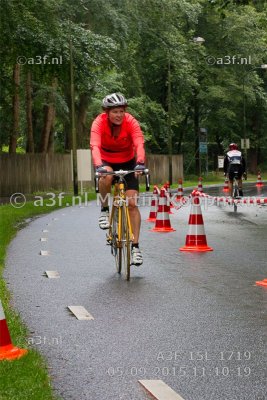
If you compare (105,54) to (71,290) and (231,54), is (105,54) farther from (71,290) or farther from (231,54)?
(231,54)

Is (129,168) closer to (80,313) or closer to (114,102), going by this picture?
(114,102)

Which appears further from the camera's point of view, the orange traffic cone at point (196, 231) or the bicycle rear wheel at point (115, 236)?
the orange traffic cone at point (196, 231)

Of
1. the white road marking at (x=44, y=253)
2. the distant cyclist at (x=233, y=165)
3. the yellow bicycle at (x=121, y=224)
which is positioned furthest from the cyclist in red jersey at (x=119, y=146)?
the distant cyclist at (x=233, y=165)

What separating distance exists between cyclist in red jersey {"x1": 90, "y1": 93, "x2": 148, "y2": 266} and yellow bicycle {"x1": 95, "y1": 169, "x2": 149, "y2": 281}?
0.34ft

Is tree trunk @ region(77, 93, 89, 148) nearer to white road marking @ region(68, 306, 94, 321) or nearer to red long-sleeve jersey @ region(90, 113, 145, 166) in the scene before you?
red long-sleeve jersey @ region(90, 113, 145, 166)

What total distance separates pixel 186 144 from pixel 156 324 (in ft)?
232

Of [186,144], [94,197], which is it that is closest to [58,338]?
[94,197]

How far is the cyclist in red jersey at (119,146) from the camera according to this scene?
388 inches

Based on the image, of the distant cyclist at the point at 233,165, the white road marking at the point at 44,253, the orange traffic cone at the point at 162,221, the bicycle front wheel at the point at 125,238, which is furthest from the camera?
the distant cyclist at the point at 233,165

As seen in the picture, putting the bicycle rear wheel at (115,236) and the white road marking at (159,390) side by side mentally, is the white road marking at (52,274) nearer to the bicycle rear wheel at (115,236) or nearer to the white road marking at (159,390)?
the bicycle rear wheel at (115,236)

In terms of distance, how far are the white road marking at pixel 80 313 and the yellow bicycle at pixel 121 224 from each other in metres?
1.64

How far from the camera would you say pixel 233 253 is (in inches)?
516

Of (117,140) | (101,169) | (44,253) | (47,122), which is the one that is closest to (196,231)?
(44,253)

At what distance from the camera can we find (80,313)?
774cm
